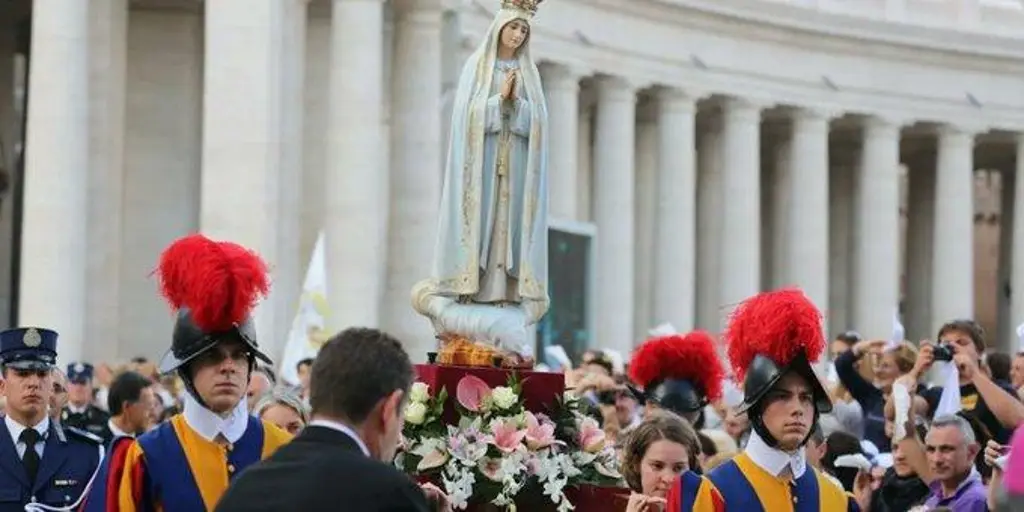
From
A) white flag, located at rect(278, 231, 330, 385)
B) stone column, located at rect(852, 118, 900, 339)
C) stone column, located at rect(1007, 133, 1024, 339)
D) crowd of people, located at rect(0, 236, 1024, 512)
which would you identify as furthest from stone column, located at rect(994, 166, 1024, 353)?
crowd of people, located at rect(0, 236, 1024, 512)

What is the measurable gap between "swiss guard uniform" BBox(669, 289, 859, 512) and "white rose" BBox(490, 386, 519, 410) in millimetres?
4169

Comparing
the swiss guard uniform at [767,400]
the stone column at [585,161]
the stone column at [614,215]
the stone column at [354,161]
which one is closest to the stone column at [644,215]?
the stone column at [585,161]

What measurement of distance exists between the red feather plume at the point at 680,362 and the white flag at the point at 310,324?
2262 cm

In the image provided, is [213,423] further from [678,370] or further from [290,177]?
[290,177]

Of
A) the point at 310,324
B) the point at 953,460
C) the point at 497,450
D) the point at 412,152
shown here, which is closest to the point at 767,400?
the point at 953,460

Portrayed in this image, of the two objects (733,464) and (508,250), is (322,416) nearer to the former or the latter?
(733,464)

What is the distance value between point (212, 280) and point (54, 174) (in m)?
39.0

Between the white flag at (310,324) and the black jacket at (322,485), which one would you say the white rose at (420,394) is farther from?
the white flag at (310,324)

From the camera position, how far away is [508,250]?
20844 millimetres

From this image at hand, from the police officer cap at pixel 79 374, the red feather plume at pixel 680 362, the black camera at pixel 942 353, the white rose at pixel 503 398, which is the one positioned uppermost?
the black camera at pixel 942 353

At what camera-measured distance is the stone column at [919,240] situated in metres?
109

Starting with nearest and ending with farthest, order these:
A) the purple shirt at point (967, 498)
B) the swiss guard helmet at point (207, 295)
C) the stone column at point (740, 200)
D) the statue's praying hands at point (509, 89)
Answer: the swiss guard helmet at point (207, 295)
the purple shirt at point (967, 498)
the statue's praying hands at point (509, 89)
the stone column at point (740, 200)

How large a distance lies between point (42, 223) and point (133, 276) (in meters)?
7.95

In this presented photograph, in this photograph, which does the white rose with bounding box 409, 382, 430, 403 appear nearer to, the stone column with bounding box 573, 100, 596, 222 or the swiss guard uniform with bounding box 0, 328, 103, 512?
the swiss guard uniform with bounding box 0, 328, 103, 512
